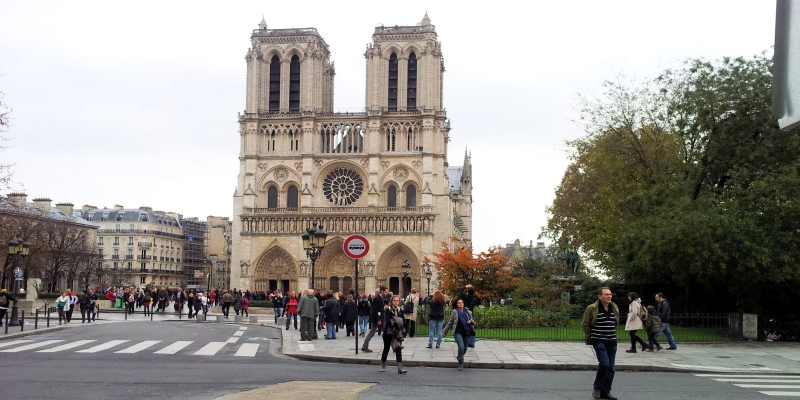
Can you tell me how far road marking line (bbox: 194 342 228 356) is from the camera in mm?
15814

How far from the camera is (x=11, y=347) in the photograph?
16.8 m

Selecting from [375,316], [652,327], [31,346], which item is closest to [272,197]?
[31,346]

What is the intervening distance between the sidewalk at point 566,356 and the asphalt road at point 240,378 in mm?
624

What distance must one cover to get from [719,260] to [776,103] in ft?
60.4

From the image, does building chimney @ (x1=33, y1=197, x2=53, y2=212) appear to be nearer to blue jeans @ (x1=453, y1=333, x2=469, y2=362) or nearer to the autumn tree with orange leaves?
the autumn tree with orange leaves

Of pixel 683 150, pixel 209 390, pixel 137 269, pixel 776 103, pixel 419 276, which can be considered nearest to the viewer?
pixel 776 103

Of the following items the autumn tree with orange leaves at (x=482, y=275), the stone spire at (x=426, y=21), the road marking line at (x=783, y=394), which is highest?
the stone spire at (x=426, y=21)

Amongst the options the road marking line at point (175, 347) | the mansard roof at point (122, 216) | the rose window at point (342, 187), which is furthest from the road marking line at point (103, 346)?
the mansard roof at point (122, 216)

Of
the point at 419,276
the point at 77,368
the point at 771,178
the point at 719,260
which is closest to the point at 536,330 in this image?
the point at 719,260

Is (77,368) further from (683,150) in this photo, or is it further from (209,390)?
(683,150)

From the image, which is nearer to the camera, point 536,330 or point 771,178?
point 771,178

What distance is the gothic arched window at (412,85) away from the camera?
60.3 meters

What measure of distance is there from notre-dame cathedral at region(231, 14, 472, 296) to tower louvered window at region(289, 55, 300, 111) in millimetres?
80

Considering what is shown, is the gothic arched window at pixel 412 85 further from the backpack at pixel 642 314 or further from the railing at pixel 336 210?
the backpack at pixel 642 314
